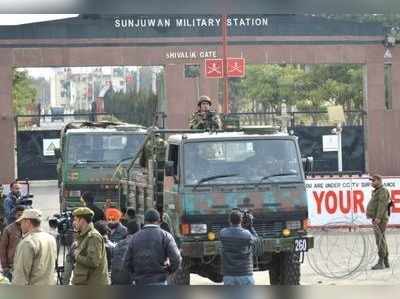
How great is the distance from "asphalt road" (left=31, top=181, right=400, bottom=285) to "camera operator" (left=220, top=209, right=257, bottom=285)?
3.95ft

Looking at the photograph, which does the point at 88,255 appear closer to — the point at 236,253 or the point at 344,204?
the point at 236,253

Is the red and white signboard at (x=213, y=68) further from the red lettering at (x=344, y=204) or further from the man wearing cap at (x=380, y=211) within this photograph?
the man wearing cap at (x=380, y=211)

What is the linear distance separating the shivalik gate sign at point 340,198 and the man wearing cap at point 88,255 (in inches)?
451

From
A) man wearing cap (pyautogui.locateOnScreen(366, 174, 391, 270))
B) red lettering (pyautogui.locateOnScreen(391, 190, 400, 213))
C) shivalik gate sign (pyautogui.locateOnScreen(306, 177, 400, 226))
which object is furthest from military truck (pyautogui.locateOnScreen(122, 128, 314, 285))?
red lettering (pyautogui.locateOnScreen(391, 190, 400, 213))

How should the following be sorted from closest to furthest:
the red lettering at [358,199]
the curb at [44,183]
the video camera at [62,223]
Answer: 1. the video camera at [62,223]
2. the red lettering at [358,199]
3. the curb at [44,183]

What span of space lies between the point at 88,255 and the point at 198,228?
4.17 m

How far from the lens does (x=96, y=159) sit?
18.5m

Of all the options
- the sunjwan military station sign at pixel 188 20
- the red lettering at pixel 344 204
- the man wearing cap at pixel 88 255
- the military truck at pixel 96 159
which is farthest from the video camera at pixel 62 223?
the red lettering at pixel 344 204

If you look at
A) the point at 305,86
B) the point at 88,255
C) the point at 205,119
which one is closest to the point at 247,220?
the point at 205,119

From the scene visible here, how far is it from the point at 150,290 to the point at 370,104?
32043 mm

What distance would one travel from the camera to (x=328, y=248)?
16547mm

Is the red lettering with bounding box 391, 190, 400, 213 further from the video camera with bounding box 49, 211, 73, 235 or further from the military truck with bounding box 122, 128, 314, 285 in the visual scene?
the video camera with bounding box 49, 211, 73, 235

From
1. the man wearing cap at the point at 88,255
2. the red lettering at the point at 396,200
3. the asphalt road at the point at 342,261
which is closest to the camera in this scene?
the man wearing cap at the point at 88,255

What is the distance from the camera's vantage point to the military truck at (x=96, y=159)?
18297 millimetres
